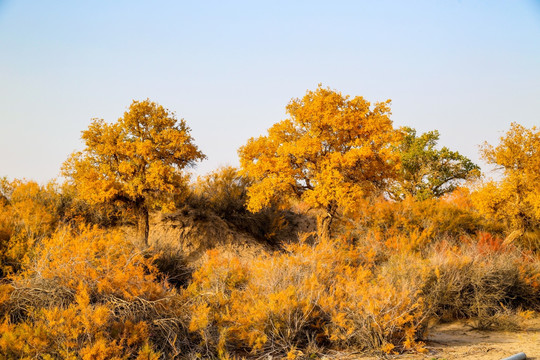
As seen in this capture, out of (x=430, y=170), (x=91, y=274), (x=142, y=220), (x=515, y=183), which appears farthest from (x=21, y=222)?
(x=430, y=170)

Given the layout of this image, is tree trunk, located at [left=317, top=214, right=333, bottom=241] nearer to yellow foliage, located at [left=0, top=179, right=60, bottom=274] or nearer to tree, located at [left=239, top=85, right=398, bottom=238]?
tree, located at [left=239, top=85, right=398, bottom=238]

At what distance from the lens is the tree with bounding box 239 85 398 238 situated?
738 inches

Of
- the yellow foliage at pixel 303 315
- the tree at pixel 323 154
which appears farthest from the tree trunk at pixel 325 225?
the yellow foliage at pixel 303 315

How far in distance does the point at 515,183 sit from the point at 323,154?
26.3 ft

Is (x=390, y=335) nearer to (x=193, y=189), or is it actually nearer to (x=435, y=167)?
(x=193, y=189)

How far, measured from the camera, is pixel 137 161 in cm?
1911

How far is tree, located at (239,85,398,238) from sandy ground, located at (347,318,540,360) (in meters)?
8.04

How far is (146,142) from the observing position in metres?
18.6

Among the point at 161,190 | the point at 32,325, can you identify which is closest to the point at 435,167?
the point at 161,190

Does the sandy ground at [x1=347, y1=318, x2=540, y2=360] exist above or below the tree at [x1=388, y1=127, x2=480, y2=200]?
below

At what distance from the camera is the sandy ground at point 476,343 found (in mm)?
8406

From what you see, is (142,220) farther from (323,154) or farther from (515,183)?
(515,183)

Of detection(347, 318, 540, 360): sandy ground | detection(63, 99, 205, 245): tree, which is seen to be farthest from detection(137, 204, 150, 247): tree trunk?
detection(347, 318, 540, 360): sandy ground

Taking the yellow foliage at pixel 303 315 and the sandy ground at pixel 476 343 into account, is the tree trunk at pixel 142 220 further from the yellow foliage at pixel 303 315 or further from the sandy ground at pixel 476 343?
the sandy ground at pixel 476 343
